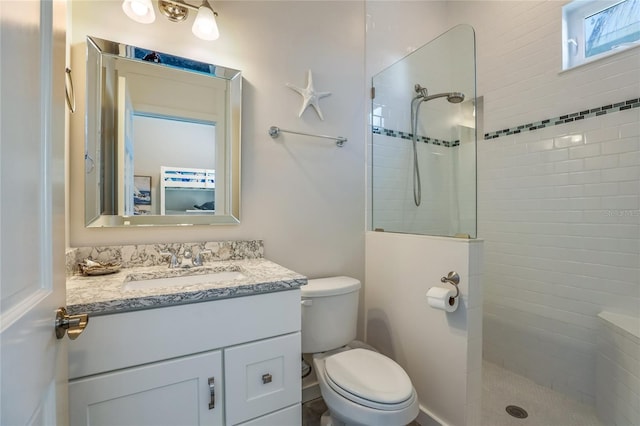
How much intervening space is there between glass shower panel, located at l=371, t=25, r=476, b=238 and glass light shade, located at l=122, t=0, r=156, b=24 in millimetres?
1385

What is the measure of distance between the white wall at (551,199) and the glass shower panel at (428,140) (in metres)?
0.67

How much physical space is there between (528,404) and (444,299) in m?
1.07

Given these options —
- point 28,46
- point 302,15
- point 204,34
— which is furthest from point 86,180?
point 302,15

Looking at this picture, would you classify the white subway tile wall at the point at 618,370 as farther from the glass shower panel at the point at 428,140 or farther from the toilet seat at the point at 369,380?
the toilet seat at the point at 369,380

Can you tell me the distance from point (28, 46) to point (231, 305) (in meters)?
0.87

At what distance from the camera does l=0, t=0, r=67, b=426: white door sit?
0.41m

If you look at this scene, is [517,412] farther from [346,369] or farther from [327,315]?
[327,315]

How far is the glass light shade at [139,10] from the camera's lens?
52.7 inches

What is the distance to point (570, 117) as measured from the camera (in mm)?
1864

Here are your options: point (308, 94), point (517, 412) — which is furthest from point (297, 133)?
point (517, 412)

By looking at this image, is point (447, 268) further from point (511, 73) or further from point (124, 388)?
point (511, 73)

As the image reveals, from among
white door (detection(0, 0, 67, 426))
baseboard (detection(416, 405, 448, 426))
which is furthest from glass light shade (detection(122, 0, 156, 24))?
baseboard (detection(416, 405, 448, 426))

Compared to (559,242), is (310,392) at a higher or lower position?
lower

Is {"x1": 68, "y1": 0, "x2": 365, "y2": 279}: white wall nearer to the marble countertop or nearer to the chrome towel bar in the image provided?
the chrome towel bar
